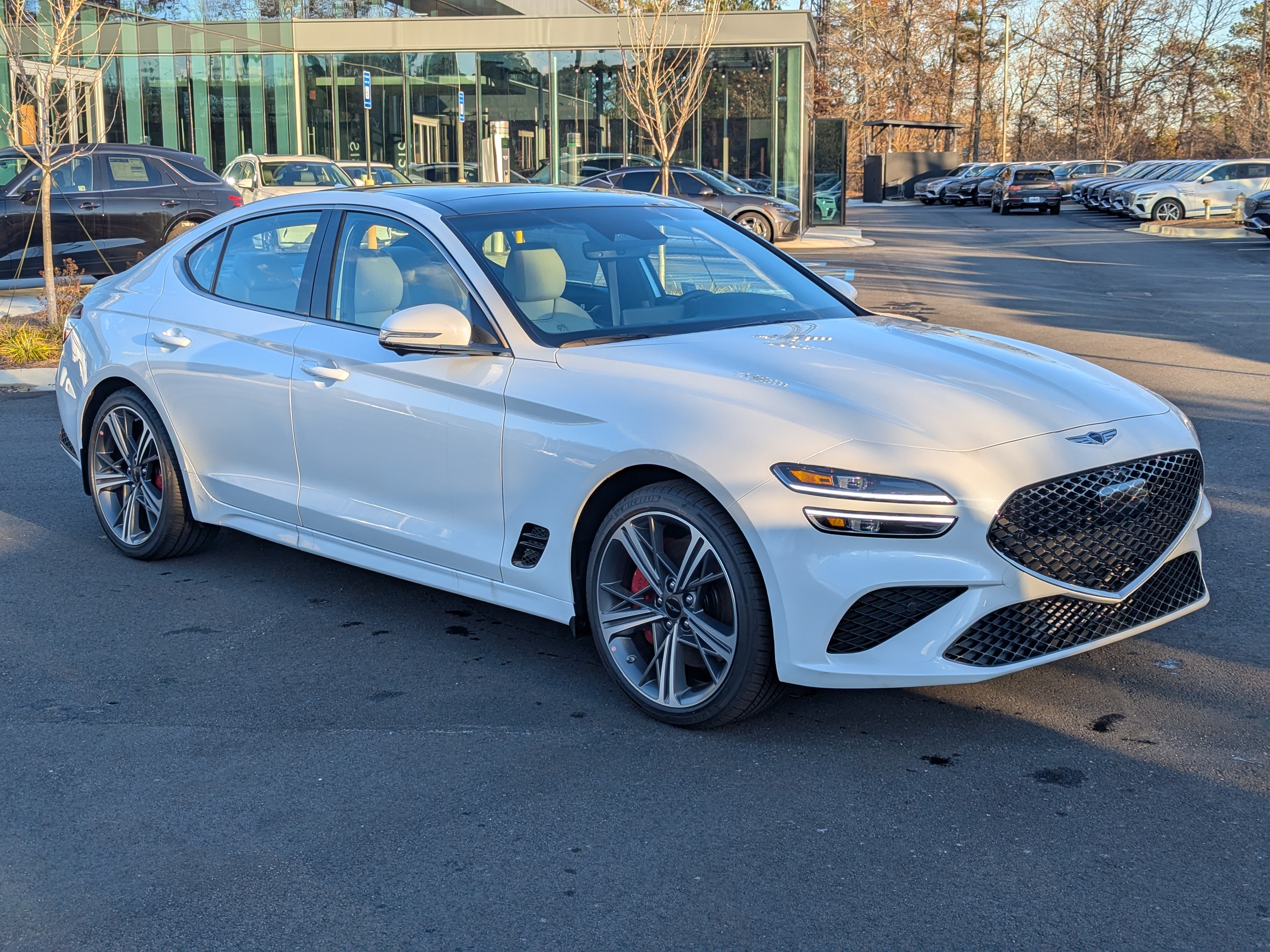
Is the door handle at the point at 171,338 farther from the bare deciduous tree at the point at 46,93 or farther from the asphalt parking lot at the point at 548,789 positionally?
the bare deciduous tree at the point at 46,93

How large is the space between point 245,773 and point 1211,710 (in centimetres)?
295

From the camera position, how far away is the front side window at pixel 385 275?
490 cm

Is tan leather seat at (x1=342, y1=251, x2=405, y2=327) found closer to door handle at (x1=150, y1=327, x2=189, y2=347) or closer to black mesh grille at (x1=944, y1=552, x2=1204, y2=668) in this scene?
door handle at (x1=150, y1=327, x2=189, y2=347)

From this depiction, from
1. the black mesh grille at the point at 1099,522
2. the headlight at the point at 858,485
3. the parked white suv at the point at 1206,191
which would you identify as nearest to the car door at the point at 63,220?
the headlight at the point at 858,485

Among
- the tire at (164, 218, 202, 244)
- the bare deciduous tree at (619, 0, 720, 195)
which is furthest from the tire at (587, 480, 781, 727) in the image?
the bare deciduous tree at (619, 0, 720, 195)

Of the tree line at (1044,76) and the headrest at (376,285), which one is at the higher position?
the tree line at (1044,76)

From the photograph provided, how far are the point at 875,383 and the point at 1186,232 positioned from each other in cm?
3310

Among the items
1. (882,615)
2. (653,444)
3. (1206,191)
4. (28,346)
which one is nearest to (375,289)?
(653,444)

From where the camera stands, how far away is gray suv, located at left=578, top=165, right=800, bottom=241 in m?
27.1

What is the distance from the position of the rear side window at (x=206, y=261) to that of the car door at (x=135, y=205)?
41.8 feet

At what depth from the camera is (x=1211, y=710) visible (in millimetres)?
Result: 4227

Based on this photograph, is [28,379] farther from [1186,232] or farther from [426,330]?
[1186,232]

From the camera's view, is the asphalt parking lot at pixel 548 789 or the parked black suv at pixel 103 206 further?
the parked black suv at pixel 103 206

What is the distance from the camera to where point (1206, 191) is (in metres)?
38.6
